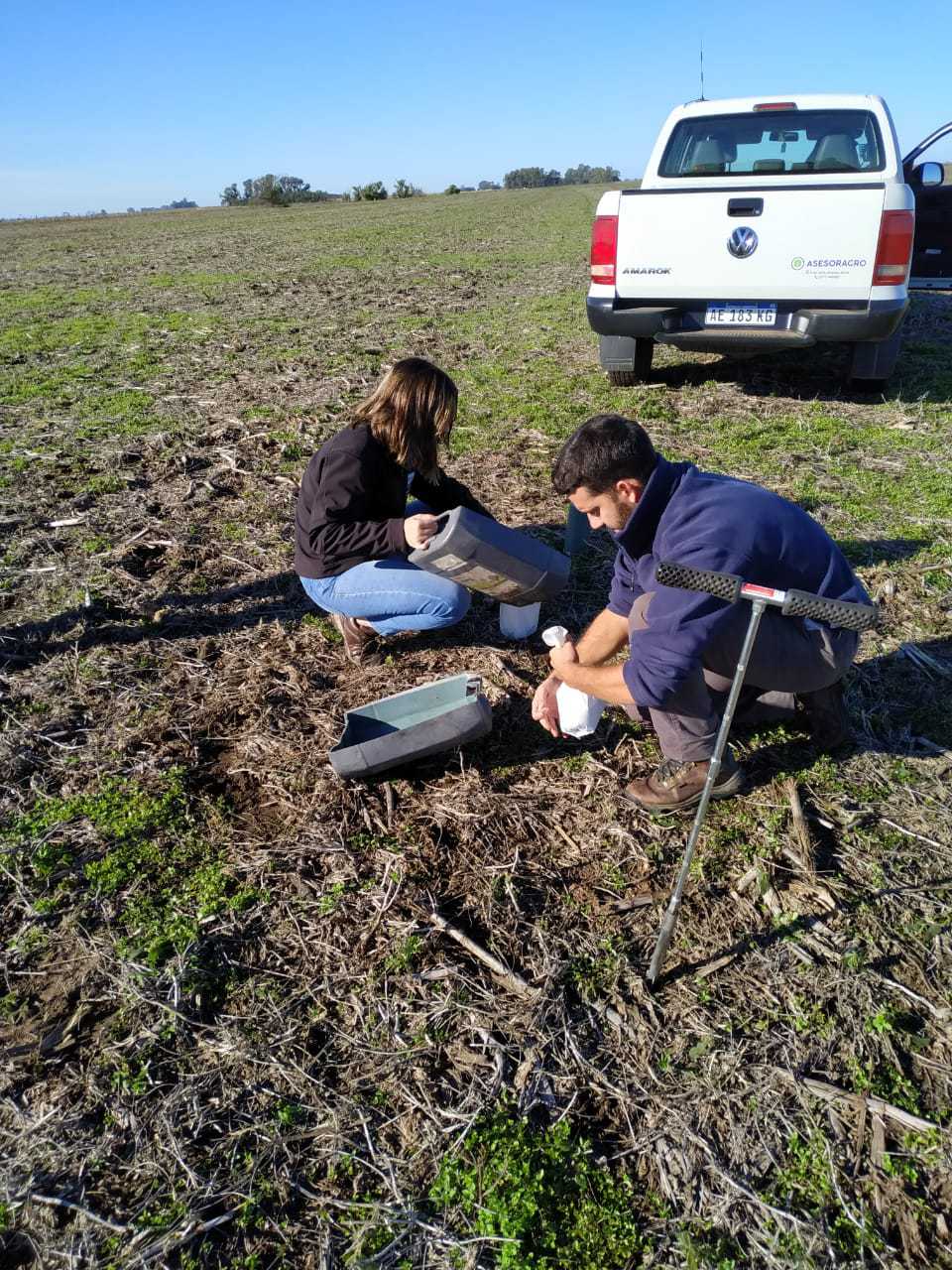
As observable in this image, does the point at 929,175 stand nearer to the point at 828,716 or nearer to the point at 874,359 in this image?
the point at 874,359

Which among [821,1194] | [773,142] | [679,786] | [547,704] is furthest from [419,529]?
[773,142]

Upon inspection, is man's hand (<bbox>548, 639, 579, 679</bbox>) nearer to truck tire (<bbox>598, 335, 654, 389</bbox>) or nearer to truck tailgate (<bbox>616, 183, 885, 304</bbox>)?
truck tailgate (<bbox>616, 183, 885, 304</bbox>)

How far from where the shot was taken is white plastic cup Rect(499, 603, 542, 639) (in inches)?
160

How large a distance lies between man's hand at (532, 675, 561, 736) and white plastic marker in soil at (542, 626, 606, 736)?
4 cm

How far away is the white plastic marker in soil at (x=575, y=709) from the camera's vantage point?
3.16 metres

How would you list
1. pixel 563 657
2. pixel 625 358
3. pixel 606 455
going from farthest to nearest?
pixel 625 358 < pixel 563 657 < pixel 606 455

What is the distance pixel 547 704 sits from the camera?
3.13 metres

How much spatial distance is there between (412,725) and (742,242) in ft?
16.9

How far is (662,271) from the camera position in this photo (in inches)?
263

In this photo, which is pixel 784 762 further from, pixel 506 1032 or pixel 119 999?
pixel 119 999

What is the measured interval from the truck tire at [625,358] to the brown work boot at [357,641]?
4.64 meters

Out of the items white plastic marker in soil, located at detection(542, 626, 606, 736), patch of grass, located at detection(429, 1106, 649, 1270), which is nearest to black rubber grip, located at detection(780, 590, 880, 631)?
white plastic marker in soil, located at detection(542, 626, 606, 736)

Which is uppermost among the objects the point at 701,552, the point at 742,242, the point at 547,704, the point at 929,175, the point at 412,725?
the point at 929,175

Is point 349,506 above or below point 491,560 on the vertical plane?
above
